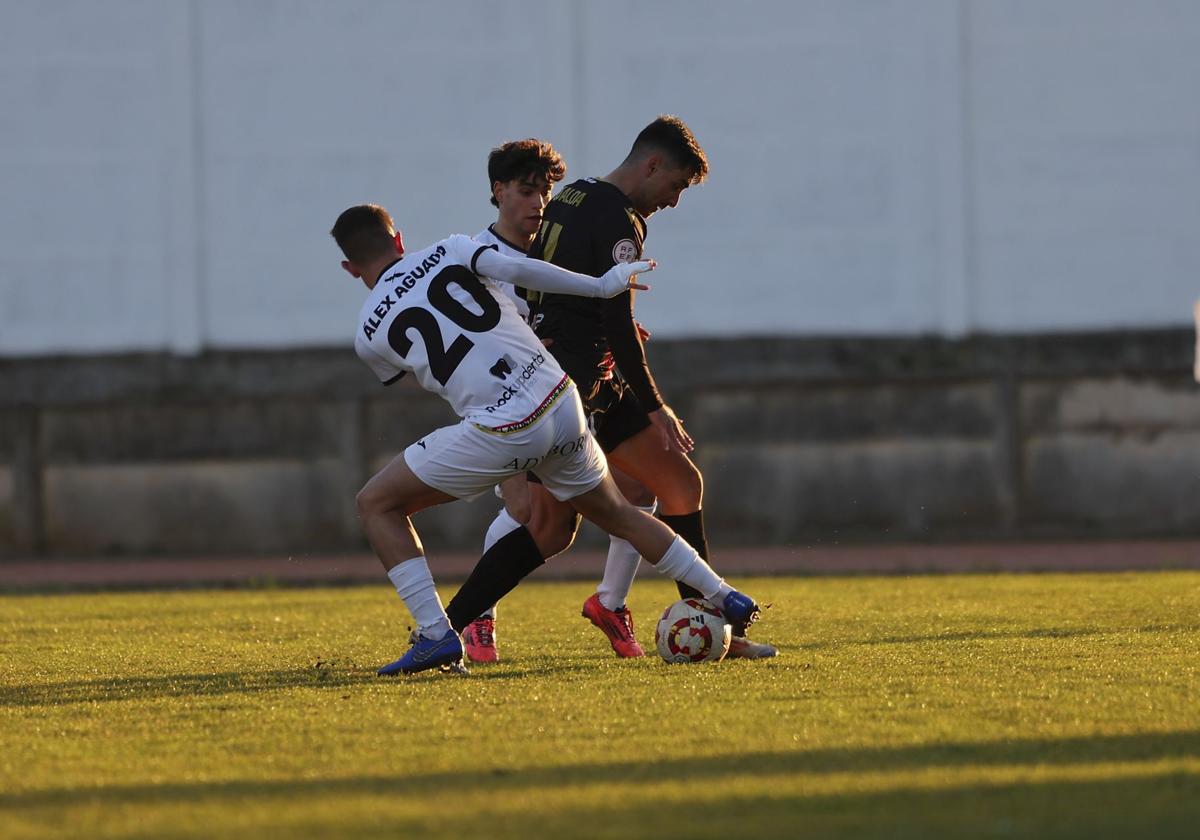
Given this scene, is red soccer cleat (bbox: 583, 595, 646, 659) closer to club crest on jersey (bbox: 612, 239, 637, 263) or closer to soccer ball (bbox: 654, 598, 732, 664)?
soccer ball (bbox: 654, 598, 732, 664)

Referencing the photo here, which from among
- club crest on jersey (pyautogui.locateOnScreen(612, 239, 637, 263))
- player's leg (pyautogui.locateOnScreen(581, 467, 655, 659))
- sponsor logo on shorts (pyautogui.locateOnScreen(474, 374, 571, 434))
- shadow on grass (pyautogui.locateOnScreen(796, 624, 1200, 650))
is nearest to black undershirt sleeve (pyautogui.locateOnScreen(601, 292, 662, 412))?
club crest on jersey (pyautogui.locateOnScreen(612, 239, 637, 263))

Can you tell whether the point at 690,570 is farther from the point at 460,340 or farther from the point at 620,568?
the point at 460,340

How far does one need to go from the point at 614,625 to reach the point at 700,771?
2.53 meters

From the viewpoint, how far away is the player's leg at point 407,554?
587 cm

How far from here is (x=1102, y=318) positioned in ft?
54.7

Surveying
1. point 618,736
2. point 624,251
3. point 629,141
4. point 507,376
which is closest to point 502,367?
point 507,376

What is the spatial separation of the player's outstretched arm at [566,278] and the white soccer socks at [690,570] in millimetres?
902

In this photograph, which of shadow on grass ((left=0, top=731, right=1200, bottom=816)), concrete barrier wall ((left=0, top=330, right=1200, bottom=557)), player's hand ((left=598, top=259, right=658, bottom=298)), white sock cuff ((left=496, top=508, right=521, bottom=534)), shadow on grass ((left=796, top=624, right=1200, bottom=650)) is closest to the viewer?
shadow on grass ((left=0, top=731, right=1200, bottom=816))

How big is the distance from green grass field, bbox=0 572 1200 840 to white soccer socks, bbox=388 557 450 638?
161mm

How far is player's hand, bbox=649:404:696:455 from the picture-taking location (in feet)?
20.4

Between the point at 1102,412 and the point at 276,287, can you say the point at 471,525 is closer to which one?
the point at 276,287

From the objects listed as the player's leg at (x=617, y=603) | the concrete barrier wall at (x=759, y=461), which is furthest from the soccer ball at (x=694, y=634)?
Result: the concrete barrier wall at (x=759, y=461)

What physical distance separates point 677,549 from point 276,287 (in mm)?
11347

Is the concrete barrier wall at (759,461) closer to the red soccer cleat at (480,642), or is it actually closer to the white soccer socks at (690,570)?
the red soccer cleat at (480,642)
